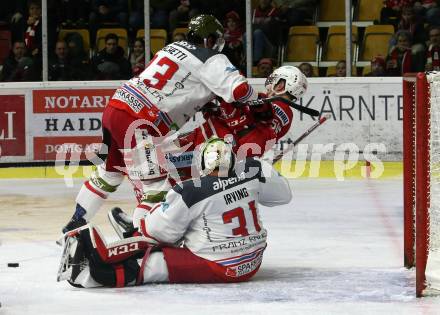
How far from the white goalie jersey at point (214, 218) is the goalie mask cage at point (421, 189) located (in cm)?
81

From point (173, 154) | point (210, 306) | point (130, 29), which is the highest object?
point (130, 29)

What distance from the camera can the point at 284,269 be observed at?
655 cm

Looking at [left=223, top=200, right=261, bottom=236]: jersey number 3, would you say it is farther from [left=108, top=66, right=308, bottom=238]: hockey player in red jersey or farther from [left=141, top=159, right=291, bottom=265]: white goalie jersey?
[left=108, top=66, right=308, bottom=238]: hockey player in red jersey

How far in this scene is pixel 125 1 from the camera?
13.4 meters

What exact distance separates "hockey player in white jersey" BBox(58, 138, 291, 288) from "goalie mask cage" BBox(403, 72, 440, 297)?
2.64ft

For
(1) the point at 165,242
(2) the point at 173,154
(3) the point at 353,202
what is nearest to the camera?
(1) the point at 165,242

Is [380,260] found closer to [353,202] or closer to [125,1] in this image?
[353,202]

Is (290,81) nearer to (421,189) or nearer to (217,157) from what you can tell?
(217,157)

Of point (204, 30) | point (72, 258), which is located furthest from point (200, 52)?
point (72, 258)

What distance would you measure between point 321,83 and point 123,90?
4.95 m

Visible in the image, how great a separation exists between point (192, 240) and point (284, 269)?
79cm

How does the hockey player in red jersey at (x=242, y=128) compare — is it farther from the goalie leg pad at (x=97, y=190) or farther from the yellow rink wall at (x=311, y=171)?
the yellow rink wall at (x=311, y=171)

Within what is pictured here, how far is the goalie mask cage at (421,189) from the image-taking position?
5684 millimetres

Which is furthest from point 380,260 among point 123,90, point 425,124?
point 123,90
